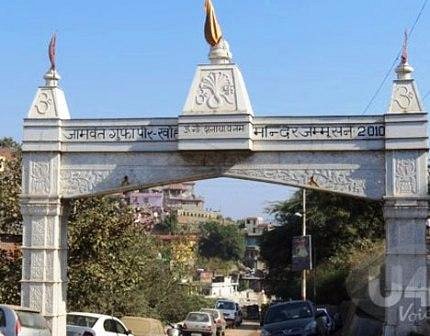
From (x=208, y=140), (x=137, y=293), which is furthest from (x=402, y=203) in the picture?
(x=137, y=293)

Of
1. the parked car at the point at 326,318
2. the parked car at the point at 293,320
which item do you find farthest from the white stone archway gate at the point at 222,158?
the parked car at the point at 326,318

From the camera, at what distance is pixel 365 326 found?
2573 centimetres

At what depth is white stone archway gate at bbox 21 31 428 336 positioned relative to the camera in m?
17.8

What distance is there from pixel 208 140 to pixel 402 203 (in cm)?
450

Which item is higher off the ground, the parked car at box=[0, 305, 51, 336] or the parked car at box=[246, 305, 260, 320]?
the parked car at box=[0, 305, 51, 336]

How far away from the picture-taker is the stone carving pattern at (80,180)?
19391mm

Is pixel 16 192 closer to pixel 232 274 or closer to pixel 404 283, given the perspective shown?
pixel 404 283

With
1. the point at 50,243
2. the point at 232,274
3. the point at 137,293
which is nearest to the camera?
the point at 50,243

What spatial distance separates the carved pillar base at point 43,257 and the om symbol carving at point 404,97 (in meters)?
8.12

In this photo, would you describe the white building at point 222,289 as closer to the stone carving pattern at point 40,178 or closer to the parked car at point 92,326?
the parked car at point 92,326

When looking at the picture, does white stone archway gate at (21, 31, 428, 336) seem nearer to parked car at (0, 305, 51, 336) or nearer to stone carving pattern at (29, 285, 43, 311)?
stone carving pattern at (29, 285, 43, 311)

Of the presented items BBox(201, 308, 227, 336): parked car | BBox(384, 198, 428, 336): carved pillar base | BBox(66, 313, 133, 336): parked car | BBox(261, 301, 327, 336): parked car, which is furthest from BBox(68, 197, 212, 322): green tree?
BBox(201, 308, 227, 336): parked car

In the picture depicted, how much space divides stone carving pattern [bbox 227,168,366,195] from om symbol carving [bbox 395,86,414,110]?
71.7 inches

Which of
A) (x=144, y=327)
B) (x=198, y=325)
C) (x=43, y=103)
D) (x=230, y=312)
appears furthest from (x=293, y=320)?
(x=230, y=312)
